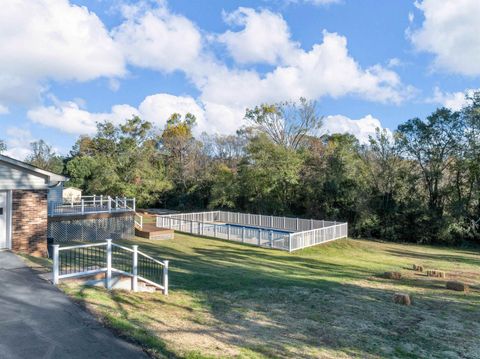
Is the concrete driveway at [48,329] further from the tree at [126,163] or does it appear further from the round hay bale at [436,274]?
the tree at [126,163]

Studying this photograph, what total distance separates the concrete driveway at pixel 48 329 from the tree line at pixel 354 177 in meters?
24.5

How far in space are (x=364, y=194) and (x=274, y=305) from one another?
21.5 metres

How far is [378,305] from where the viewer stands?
8859 millimetres

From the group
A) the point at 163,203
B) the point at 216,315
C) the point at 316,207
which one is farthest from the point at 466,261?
the point at 163,203

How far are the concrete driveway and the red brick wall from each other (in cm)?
411

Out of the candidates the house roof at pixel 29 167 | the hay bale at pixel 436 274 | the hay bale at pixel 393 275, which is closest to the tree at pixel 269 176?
the hay bale at pixel 436 274

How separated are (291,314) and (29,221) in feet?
27.0

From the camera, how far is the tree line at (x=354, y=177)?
84.0 ft

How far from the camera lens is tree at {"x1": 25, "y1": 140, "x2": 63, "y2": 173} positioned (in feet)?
153

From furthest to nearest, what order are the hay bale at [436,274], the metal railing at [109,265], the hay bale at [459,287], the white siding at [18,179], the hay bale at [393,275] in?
1. the hay bale at [436,274]
2. the hay bale at [393,275]
3. the hay bale at [459,287]
4. the white siding at [18,179]
5. the metal railing at [109,265]

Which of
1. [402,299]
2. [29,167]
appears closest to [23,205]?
[29,167]

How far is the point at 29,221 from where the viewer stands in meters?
10.7

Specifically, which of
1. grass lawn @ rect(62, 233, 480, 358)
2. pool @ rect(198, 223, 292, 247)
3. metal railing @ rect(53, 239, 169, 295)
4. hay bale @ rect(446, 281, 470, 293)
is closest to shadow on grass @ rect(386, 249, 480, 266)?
grass lawn @ rect(62, 233, 480, 358)

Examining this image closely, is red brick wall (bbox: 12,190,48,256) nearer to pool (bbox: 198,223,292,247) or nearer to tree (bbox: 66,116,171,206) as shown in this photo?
pool (bbox: 198,223,292,247)
